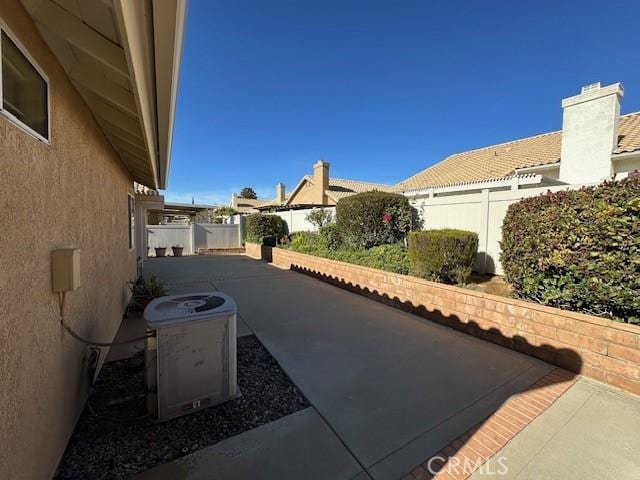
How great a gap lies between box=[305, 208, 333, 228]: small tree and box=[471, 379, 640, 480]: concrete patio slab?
1007cm

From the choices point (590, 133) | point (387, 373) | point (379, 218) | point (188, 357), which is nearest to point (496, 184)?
point (590, 133)

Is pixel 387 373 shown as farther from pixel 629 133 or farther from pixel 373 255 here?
pixel 629 133

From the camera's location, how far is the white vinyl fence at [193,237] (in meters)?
17.0

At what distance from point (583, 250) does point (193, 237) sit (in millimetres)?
18632

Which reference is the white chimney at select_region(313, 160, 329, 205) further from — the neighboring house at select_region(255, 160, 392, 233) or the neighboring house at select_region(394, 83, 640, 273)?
the neighboring house at select_region(394, 83, 640, 273)

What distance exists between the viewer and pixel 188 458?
212cm

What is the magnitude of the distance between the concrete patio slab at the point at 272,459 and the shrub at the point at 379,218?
690 centimetres

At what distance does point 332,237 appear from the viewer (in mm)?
→ 10523

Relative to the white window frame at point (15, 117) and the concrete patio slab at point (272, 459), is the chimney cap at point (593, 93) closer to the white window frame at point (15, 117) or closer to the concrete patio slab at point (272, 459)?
the concrete patio slab at point (272, 459)

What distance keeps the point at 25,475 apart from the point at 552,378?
4.93 meters

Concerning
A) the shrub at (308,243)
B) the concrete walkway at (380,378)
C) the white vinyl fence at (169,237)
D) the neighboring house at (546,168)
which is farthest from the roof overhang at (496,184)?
the white vinyl fence at (169,237)

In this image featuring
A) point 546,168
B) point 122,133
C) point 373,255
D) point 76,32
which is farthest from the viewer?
A: point 546,168

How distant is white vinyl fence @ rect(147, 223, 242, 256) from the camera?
16953mm

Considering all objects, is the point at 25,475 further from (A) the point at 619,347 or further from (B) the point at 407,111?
(B) the point at 407,111
